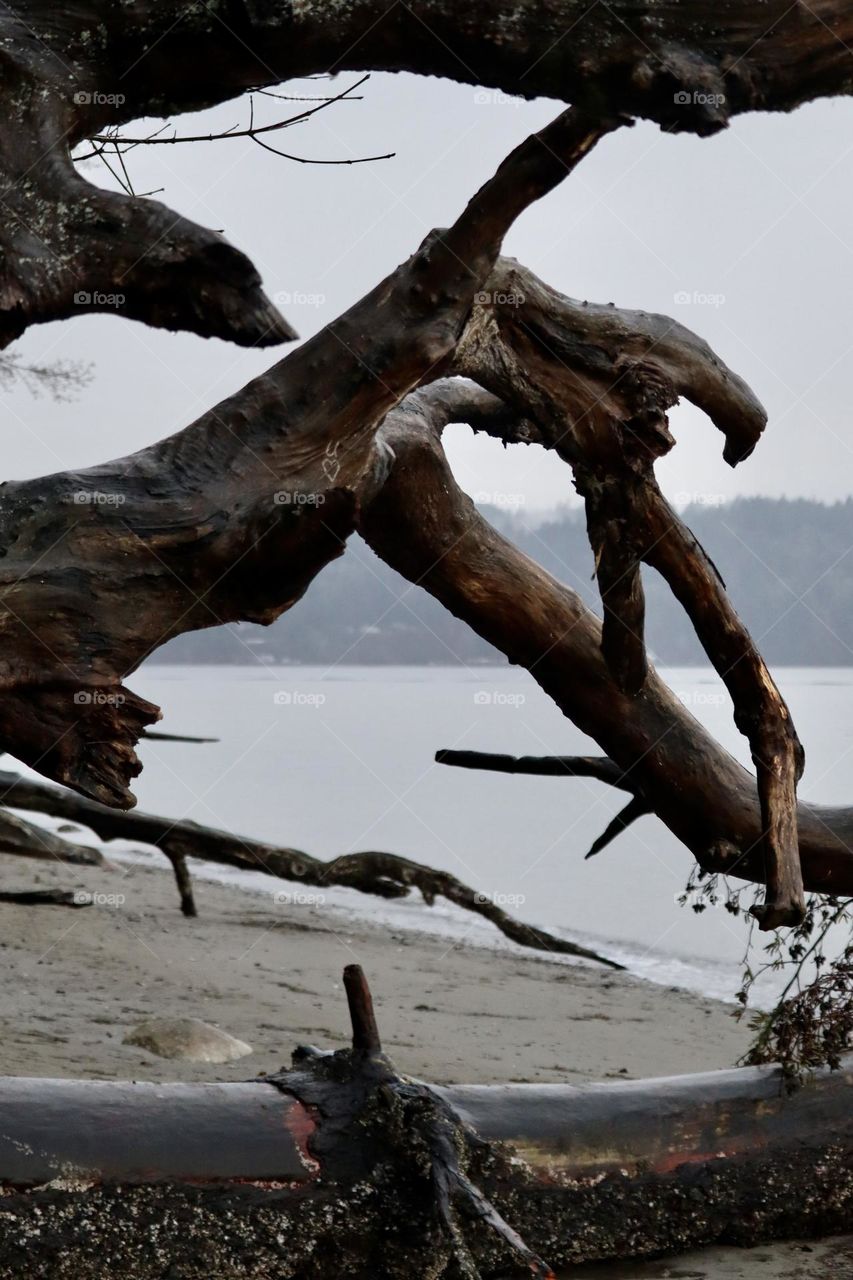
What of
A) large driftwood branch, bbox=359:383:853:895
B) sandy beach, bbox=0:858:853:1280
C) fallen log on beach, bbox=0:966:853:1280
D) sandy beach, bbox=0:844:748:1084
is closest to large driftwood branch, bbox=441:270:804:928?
large driftwood branch, bbox=359:383:853:895

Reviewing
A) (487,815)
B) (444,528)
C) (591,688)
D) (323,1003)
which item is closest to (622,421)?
(444,528)

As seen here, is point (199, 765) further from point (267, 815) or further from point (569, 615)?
point (569, 615)

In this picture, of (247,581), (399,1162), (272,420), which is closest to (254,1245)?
(399,1162)

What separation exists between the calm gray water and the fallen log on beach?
2.43 meters

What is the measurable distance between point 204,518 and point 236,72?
3.14 ft

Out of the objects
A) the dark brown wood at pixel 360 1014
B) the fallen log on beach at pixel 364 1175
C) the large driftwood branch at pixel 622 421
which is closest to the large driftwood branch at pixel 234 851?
the large driftwood branch at pixel 622 421

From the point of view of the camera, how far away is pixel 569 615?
4.76 meters

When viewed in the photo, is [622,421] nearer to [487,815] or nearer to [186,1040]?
[186,1040]

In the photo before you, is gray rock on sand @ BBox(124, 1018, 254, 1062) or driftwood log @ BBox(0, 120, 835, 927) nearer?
driftwood log @ BBox(0, 120, 835, 927)

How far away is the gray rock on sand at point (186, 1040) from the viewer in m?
6.71

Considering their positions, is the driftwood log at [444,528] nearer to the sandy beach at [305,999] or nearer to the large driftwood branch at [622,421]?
the large driftwood branch at [622,421]

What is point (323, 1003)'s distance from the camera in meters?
9.01

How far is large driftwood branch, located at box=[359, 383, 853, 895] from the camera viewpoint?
4.64 m

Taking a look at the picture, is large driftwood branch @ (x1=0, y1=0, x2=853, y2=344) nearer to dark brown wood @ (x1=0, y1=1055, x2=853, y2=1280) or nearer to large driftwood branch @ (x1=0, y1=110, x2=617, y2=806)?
large driftwood branch @ (x1=0, y1=110, x2=617, y2=806)
